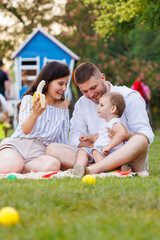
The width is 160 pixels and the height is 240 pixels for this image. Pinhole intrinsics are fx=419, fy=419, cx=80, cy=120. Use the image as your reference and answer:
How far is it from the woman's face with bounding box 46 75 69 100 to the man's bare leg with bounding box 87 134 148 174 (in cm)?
102

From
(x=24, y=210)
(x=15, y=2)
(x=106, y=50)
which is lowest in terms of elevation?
(x=106, y=50)

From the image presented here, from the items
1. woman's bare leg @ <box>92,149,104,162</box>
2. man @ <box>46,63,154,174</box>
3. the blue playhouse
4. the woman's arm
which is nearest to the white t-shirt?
man @ <box>46,63,154,174</box>

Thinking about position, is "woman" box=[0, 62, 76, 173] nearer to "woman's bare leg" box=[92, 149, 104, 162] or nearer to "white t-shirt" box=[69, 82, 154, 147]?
"white t-shirt" box=[69, 82, 154, 147]

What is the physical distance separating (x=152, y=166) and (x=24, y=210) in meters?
3.44

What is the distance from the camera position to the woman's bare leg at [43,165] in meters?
4.75

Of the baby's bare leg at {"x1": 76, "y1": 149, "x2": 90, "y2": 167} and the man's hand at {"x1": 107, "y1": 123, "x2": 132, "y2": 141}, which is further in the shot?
the baby's bare leg at {"x1": 76, "y1": 149, "x2": 90, "y2": 167}

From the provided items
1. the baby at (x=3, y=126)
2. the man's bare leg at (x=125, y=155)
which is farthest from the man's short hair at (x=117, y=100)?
the baby at (x=3, y=126)

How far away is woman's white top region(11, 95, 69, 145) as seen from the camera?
4992 millimetres

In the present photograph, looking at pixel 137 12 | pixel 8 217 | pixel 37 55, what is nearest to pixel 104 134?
pixel 8 217

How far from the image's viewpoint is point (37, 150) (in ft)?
16.3

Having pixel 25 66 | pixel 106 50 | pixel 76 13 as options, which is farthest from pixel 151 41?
pixel 25 66

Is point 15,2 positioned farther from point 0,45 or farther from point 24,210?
point 24,210

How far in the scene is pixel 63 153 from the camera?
16.1 ft

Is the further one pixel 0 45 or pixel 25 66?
pixel 0 45
